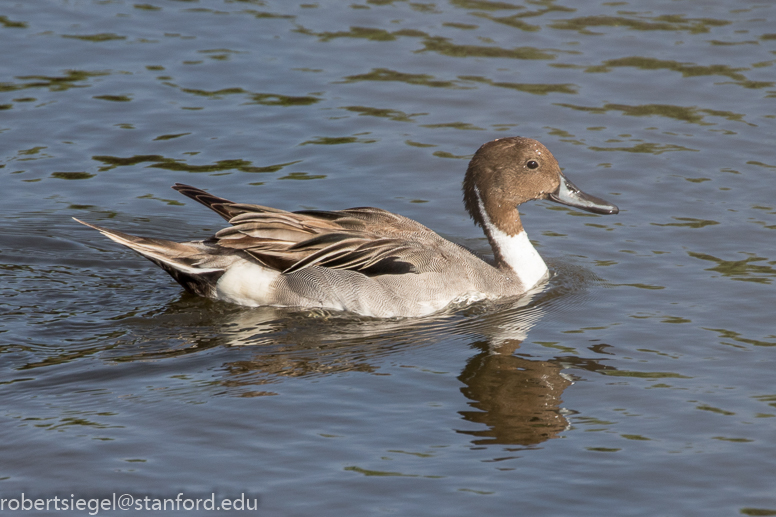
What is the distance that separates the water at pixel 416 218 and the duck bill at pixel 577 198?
0.47 m

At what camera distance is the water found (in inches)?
225

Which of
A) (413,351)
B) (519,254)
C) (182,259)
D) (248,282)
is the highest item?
(519,254)

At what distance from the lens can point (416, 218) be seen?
968 cm

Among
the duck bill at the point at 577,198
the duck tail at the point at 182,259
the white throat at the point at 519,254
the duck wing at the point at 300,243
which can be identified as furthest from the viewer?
the duck bill at the point at 577,198

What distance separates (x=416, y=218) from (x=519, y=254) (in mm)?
1390

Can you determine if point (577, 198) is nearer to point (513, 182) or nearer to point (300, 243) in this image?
point (513, 182)

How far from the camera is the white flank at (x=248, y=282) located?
26.2 ft

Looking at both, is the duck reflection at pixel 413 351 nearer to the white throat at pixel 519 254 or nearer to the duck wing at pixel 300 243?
the white throat at pixel 519 254

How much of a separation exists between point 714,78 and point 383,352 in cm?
662

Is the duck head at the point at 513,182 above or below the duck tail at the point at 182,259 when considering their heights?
above

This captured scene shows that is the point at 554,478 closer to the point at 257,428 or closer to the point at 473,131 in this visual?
the point at 257,428

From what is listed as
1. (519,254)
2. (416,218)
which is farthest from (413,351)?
(416,218)

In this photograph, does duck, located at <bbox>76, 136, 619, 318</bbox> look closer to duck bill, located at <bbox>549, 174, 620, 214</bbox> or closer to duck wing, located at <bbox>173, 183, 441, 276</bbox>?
duck wing, located at <bbox>173, 183, 441, 276</bbox>

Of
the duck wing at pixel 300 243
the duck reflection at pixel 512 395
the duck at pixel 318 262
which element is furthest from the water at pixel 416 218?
the duck wing at pixel 300 243
